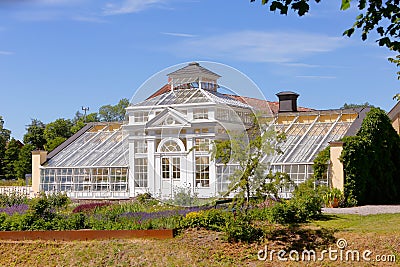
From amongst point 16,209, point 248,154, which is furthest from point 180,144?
point 248,154

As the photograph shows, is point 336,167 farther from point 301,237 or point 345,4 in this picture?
point 345,4

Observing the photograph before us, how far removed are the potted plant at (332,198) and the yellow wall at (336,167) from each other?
59 cm

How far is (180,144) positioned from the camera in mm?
21578

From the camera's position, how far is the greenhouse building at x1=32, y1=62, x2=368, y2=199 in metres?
16.6

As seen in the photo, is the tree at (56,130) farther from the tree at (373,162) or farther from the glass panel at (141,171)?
the tree at (373,162)

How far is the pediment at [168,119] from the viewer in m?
21.7

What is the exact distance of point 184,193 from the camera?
687 inches

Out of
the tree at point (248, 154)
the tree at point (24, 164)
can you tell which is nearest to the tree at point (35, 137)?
the tree at point (24, 164)

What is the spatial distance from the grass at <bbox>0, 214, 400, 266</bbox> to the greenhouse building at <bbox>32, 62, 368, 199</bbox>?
2.30m

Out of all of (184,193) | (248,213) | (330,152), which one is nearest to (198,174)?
(184,193)

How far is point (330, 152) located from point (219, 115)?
6246 millimetres

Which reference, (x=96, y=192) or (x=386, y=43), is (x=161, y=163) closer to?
(x=96, y=192)

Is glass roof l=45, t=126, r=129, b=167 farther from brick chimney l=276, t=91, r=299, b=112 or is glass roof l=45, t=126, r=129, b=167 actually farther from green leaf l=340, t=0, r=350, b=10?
green leaf l=340, t=0, r=350, b=10

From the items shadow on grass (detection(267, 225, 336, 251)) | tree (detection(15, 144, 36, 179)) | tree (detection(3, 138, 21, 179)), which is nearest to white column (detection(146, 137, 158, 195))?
shadow on grass (detection(267, 225, 336, 251))
